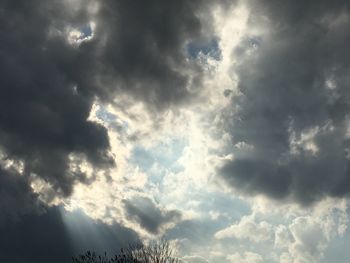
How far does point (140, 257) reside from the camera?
6769cm

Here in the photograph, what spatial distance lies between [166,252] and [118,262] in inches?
368

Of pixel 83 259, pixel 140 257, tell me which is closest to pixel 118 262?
pixel 140 257

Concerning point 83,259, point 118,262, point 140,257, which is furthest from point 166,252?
point 83,259

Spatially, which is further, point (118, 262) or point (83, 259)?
point (83, 259)

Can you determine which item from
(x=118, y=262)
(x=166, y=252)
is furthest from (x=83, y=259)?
(x=166, y=252)

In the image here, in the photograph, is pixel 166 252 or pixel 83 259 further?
pixel 83 259

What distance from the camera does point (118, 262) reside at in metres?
69.8

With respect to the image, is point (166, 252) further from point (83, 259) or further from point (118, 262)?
point (83, 259)

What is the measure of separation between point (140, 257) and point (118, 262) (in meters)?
4.60

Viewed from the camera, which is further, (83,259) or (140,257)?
(83,259)

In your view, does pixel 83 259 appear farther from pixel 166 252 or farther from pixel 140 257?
pixel 166 252

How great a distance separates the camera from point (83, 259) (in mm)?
75688

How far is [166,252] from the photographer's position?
65.9 m

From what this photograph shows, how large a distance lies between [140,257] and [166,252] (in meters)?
4.76
